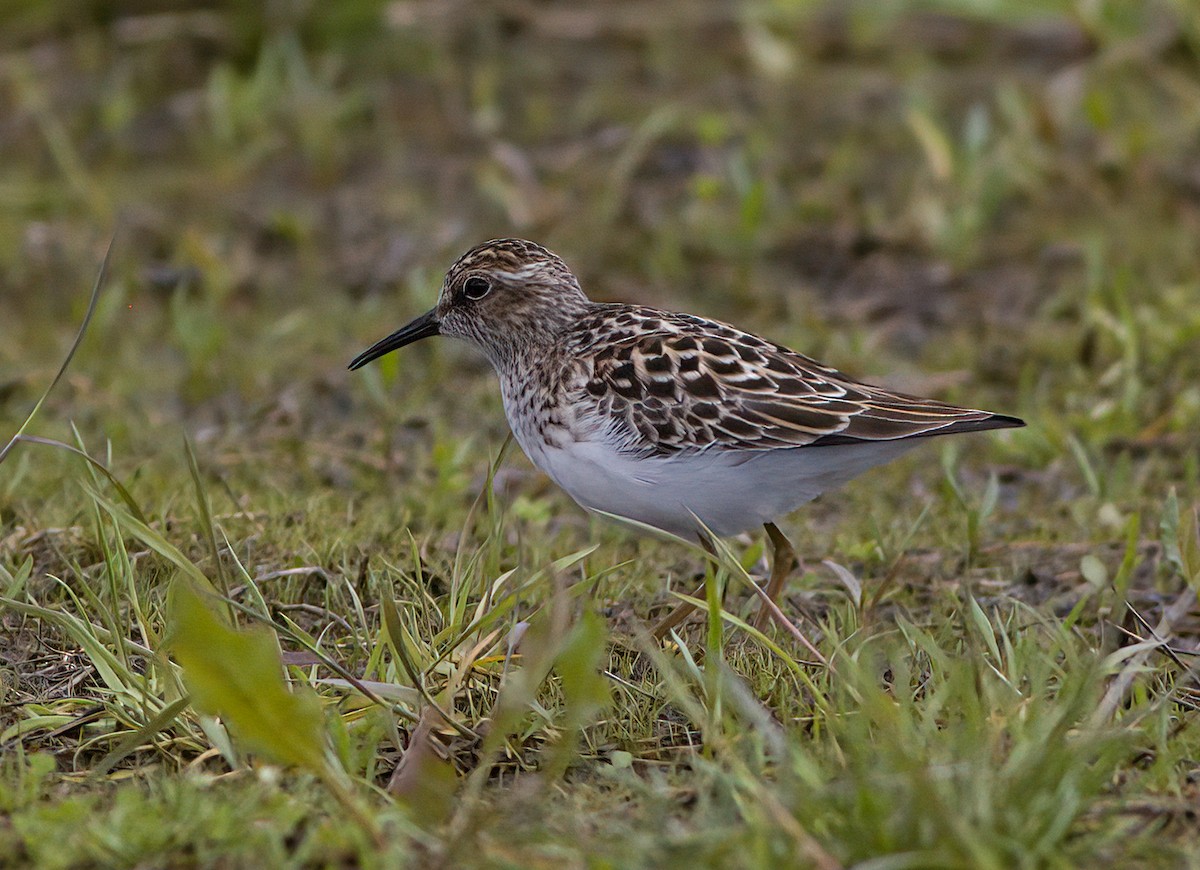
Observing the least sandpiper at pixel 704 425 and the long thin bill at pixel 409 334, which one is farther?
the long thin bill at pixel 409 334

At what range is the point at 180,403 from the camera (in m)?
7.43

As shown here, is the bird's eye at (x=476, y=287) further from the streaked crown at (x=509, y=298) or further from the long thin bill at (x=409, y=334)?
the long thin bill at (x=409, y=334)

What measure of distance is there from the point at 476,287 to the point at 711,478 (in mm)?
1337

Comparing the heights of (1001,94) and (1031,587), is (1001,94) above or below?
above

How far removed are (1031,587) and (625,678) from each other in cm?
177

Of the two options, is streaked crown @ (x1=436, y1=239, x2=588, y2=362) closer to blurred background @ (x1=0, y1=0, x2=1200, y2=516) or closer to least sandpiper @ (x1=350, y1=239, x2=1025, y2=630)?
least sandpiper @ (x1=350, y1=239, x2=1025, y2=630)

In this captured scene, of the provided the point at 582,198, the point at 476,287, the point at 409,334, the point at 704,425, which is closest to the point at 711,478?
the point at 704,425

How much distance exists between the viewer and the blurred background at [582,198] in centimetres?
732

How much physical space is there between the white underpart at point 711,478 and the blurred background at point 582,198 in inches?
57.0

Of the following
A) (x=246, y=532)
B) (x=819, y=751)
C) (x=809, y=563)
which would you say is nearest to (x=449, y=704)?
(x=819, y=751)

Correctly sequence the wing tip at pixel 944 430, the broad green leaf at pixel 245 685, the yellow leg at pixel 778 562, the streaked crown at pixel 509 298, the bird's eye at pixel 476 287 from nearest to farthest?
the broad green leaf at pixel 245 685 < the wing tip at pixel 944 430 < the yellow leg at pixel 778 562 < the streaked crown at pixel 509 298 < the bird's eye at pixel 476 287

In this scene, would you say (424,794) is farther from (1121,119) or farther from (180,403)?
(1121,119)

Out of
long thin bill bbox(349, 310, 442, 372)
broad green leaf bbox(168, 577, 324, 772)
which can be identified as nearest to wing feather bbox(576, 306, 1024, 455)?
long thin bill bbox(349, 310, 442, 372)

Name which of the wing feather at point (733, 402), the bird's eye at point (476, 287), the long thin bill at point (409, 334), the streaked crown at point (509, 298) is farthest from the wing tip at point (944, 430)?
the long thin bill at point (409, 334)
